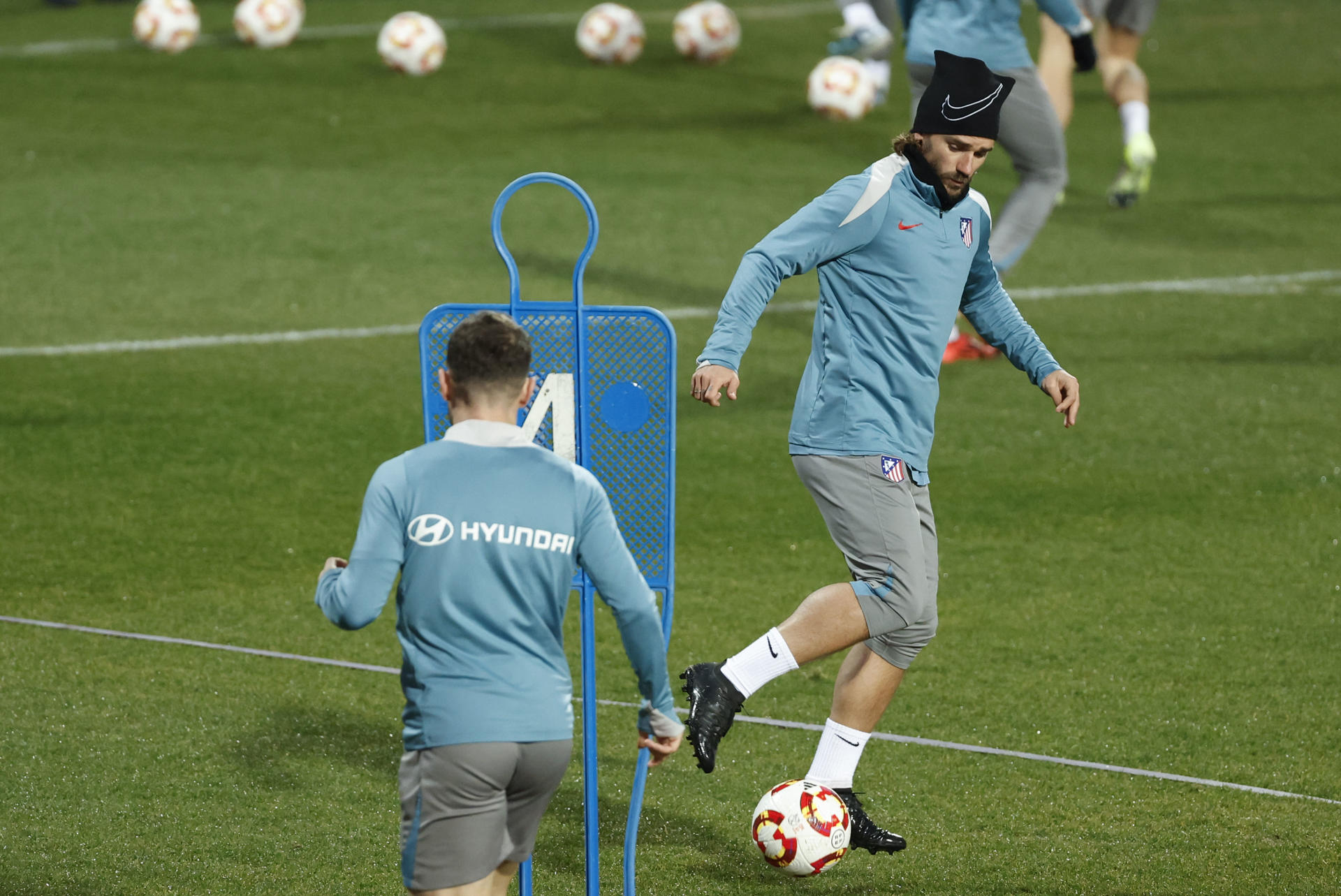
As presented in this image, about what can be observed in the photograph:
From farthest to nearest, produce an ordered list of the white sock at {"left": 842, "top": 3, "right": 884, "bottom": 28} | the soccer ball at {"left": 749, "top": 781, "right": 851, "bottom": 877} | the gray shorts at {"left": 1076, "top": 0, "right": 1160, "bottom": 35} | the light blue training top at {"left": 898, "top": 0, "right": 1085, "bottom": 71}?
the gray shorts at {"left": 1076, "top": 0, "right": 1160, "bottom": 35} < the white sock at {"left": 842, "top": 3, "right": 884, "bottom": 28} < the light blue training top at {"left": 898, "top": 0, "right": 1085, "bottom": 71} < the soccer ball at {"left": 749, "top": 781, "right": 851, "bottom": 877}

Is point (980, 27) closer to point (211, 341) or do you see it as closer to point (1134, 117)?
point (1134, 117)

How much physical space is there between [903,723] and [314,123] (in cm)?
1211

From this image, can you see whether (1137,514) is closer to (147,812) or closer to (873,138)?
(147,812)

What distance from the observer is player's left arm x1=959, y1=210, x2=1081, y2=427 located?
509 cm

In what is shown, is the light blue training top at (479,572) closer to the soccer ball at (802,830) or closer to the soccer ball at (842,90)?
the soccer ball at (802,830)

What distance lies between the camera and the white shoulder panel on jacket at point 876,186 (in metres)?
4.74

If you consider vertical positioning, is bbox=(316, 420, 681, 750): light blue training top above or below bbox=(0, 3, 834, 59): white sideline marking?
above

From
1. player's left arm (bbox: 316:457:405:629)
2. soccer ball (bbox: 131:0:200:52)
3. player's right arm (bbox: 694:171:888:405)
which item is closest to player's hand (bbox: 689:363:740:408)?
player's right arm (bbox: 694:171:888:405)

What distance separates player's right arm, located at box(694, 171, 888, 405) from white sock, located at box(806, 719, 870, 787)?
1.08m

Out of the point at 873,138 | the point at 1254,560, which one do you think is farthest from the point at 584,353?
the point at 873,138

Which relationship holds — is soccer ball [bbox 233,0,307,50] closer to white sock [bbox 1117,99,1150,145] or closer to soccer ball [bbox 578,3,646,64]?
soccer ball [bbox 578,3,646,64]

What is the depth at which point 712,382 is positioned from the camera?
437 cm

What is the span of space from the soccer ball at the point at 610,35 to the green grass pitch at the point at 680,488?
18.3 inches

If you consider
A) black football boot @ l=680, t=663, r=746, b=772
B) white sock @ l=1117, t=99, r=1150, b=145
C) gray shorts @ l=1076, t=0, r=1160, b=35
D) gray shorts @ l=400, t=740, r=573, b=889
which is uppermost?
gray shorts @ l=1076, t=0, r=1160, b=35
